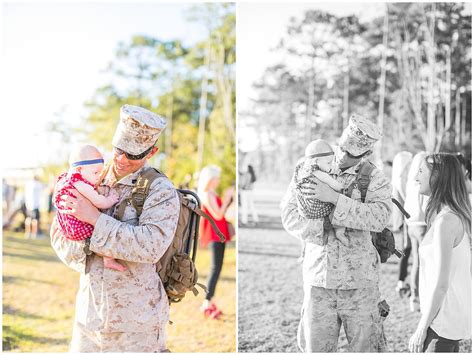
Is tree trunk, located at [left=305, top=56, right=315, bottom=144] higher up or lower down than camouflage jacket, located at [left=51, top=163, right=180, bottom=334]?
higher up

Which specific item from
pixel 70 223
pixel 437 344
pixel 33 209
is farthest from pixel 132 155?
pixel 33 209

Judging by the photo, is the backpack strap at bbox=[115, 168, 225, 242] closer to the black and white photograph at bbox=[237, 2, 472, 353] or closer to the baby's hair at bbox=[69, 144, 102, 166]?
the baby's hair at bbox=[69, 144, 102, 166]

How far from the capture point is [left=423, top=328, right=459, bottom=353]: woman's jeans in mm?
2852

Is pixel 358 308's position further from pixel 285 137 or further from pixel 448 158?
pixel 285 137

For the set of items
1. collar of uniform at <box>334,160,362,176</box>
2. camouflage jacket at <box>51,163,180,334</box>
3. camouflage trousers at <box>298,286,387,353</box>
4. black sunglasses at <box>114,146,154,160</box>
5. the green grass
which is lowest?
the green grass

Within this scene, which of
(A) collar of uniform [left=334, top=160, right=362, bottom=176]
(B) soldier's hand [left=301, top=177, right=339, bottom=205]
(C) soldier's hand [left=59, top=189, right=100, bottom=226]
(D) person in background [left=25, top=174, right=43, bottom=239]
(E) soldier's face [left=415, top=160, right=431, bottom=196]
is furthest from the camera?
(D) person in background [left=25, top=174, right=43, bottom=239]

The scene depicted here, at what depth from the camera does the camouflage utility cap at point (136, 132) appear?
2205 millimetres

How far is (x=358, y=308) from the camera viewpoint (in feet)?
8.75

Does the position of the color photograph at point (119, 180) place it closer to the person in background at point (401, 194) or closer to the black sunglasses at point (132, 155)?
the black sunglasses at point (132, 155)

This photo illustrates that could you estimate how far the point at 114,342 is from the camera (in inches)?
88.7

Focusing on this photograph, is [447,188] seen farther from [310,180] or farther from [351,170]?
[310,180]

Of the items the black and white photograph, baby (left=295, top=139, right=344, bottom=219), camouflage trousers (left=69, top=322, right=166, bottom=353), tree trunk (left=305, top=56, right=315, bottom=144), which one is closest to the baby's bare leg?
camouflage trousers (left=69, top=322, right=166, bottom=353)

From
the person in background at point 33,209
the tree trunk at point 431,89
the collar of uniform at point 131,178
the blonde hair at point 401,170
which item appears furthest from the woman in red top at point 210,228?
the person in background at point 33,209

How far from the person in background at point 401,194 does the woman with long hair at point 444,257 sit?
48.9 inches
